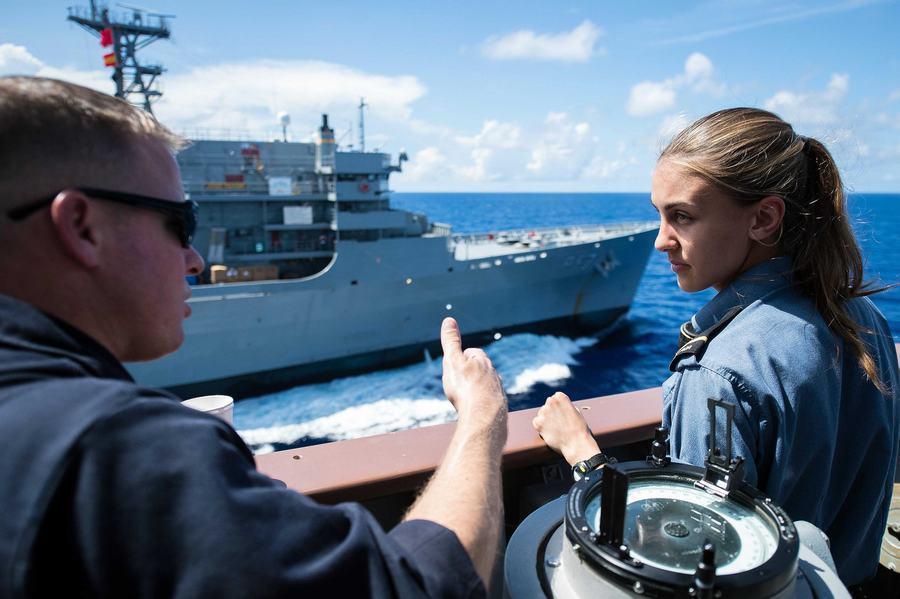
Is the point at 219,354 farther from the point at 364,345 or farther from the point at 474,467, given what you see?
the point at 474,467

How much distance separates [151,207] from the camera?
95cm

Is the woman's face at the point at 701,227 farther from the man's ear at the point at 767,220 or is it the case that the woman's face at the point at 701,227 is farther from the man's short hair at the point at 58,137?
the man's short hair at the point at 58,137

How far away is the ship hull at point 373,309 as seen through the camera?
52.6ft

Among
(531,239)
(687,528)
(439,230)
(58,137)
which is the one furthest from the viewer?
(531,239)

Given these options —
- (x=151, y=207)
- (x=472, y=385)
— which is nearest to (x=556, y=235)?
(x=472, y=385)

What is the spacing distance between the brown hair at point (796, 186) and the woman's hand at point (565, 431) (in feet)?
2.36

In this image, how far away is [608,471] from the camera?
3.16 feet

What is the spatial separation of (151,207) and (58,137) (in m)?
0.17

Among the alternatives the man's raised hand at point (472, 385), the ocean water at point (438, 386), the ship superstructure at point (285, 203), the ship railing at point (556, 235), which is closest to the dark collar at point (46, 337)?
the man's raised hand at point (472, 385)

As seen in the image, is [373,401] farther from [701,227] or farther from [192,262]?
[192,262]

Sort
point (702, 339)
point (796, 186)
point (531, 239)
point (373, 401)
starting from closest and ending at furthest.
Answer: point (702, 339), point (796, 186), point (373, 401), point (531, 239)

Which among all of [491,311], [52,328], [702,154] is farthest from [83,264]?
[491,311]

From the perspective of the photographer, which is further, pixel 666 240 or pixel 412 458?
pixel 412 458

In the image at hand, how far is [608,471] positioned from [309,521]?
509 mm
